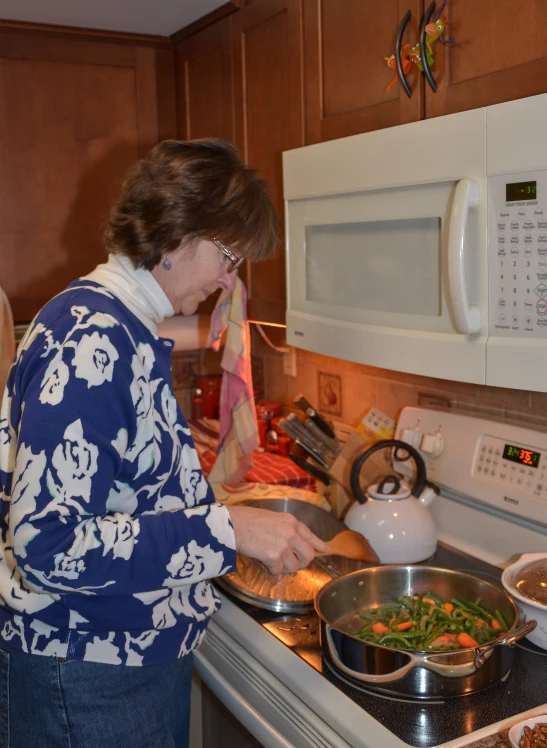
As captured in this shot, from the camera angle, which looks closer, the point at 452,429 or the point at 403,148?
the point at 403,148

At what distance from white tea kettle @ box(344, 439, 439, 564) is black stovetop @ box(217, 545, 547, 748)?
32 cm

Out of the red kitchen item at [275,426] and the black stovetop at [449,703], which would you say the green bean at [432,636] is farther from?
the red kitchen item at [275,426]

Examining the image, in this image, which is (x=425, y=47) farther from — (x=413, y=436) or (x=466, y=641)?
(x=466, y=641)

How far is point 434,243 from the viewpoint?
1.28 meters

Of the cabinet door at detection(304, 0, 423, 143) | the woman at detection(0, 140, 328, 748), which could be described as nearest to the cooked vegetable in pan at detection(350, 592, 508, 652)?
the woman at detection(0, 140, 328, 748)

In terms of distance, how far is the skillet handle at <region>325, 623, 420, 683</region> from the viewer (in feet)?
3.69

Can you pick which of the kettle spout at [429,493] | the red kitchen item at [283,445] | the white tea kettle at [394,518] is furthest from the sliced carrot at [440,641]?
the red kitchen item at [283,445]

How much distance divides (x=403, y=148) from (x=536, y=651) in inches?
32.2

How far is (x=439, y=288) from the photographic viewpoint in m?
1.28

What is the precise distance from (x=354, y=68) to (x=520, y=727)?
44.2 inches

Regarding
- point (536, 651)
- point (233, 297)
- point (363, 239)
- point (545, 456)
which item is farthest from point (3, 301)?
point (536, 651)

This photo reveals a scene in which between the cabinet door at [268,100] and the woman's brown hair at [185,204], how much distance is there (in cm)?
50

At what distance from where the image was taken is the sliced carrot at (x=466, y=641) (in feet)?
4.08

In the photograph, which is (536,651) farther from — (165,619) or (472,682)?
(165,619)
